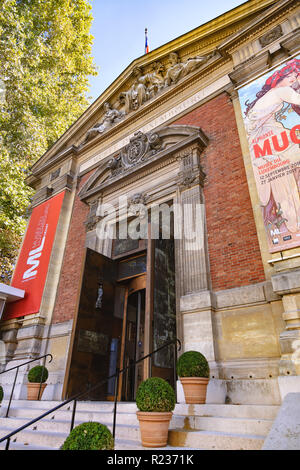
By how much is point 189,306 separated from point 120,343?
2.89 metres

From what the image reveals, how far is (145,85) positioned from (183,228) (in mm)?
6253

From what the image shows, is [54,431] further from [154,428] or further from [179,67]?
[179,67]

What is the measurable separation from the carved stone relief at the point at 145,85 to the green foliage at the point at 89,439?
9.16 metres

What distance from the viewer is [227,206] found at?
243 inches

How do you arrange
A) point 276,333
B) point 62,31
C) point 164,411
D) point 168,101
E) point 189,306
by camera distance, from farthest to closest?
point 62,31
point 168,101
point 189,306
point 276,333
point 164,411

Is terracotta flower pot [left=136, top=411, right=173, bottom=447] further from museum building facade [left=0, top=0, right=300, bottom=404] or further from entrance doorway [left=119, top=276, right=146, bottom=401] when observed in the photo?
entrance doorway [left=119, top=276, right=146, bottom=401]

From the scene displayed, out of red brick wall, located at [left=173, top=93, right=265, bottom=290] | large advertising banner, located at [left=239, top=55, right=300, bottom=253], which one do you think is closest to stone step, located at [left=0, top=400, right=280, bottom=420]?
red brick wall, located at [left=173, top=93, right=265, bottom=290]

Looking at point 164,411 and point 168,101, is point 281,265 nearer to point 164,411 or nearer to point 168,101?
point 164,411

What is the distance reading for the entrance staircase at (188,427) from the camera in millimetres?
2971

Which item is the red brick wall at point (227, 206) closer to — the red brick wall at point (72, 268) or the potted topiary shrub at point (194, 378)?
the potted topiary shrub at point (194, 378)

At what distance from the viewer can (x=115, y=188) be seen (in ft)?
29.9

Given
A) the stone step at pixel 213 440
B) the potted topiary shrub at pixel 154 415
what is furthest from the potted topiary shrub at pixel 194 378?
the potted topiary shrub at pixel 154 415

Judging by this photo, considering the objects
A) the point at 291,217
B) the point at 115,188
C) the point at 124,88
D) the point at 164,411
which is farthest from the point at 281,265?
the point at 124,88

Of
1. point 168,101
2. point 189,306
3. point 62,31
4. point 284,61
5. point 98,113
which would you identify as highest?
point 62,31
